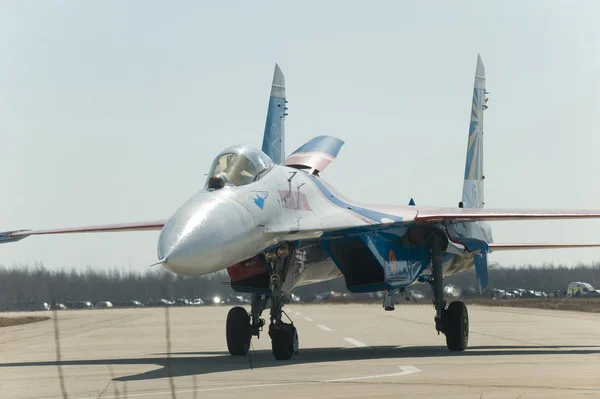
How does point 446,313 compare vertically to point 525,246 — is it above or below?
below

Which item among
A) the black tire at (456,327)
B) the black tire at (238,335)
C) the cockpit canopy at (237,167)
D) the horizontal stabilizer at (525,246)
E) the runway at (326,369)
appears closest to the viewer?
the runway at (326,369)

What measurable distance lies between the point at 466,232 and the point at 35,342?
1104cm

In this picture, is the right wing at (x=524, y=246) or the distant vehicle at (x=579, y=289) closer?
the right wing at (x=524, y=246)

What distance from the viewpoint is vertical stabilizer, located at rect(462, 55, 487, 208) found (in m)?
22.5

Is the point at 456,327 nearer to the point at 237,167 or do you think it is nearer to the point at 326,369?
the point at 326,369

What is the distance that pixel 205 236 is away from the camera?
11281 mm

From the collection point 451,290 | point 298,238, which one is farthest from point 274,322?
point 451,290

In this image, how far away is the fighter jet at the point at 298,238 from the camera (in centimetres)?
1174

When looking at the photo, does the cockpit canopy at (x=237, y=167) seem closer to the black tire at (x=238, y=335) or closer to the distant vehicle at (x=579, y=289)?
the black tire at (x=238, y=335)

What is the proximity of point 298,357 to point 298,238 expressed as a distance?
1.98m

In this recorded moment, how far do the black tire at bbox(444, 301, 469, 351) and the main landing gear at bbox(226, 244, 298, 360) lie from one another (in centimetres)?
327

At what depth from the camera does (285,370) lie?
471 inches

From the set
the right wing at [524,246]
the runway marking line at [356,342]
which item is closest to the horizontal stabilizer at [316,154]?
the runway marking line at [356,342]

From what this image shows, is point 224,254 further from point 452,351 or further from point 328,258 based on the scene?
point 452,351
